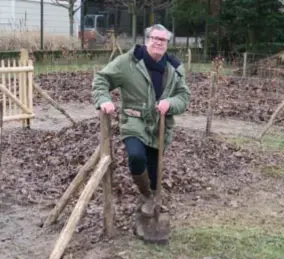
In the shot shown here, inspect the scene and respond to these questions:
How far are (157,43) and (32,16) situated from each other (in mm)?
23112

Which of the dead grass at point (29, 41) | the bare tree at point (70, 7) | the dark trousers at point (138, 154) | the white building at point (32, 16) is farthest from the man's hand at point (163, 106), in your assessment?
the bare tree at point (70, 7)

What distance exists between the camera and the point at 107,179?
14.7 feet

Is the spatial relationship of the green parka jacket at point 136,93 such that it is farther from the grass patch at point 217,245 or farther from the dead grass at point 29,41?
the dead grass at point 29,41

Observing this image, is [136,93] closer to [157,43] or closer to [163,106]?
[163,106]

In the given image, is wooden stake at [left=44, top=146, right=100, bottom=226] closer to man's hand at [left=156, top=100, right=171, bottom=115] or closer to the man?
the man

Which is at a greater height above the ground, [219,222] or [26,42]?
[26,42]

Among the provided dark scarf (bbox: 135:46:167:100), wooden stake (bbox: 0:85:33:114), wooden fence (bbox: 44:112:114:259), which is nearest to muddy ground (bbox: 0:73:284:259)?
wooden fence (bbox: 44:112:114:259)

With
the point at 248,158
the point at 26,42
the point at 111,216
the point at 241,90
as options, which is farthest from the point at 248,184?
the point at 26,42

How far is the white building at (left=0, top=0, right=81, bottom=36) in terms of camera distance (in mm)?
24769

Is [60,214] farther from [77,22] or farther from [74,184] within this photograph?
[77,22]

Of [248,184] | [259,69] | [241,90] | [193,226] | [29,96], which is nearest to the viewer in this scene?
[193,226]

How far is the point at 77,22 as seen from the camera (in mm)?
27969

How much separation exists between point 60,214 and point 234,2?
1986 cm

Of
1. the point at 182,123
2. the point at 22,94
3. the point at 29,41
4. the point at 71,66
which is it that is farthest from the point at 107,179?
the point at 29,41
